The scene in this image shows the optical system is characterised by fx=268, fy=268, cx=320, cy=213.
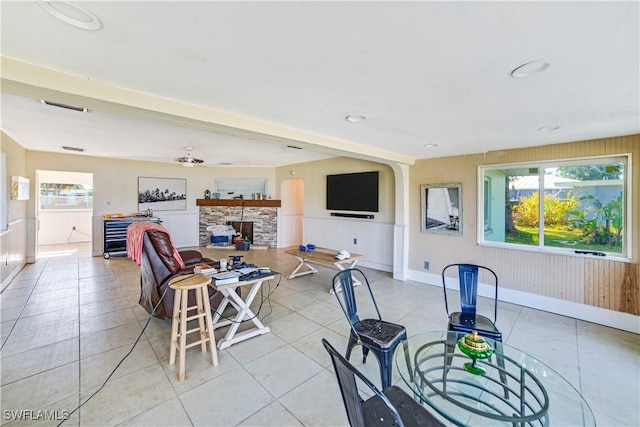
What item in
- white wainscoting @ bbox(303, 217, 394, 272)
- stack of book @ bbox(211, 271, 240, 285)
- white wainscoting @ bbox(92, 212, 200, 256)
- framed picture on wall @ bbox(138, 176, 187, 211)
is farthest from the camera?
white wainscoting @ bbox(92, 212, 200, 256)

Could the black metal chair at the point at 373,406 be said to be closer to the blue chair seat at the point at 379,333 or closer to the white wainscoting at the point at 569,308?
the blue chair seat at the point at 379,333

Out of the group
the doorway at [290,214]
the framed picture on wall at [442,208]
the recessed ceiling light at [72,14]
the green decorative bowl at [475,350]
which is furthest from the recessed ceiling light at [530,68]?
the doorway at [290,214]

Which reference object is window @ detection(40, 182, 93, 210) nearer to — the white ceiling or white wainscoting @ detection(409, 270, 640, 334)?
the white ceiling

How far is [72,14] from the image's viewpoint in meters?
1.21

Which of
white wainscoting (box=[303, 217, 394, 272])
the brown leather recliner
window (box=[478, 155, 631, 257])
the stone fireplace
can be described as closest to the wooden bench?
white wainscoting (box=[303, 217, 394, 272])

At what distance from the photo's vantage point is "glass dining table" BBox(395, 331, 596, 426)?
4.64ft

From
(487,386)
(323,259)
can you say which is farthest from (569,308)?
(323,259)

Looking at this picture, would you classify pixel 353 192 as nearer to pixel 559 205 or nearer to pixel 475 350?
pixel 559 205

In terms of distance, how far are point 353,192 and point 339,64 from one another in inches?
170

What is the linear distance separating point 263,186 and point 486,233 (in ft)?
19.7

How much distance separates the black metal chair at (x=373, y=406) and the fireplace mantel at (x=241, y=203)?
682 cm

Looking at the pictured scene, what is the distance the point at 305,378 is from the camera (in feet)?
7.14

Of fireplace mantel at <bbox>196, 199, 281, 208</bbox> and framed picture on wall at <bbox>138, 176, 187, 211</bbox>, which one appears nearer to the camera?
framed picture on wall at <bbox>138, 176, 187, 211</bbox>

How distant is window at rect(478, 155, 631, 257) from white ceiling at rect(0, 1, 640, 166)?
0.60 m
